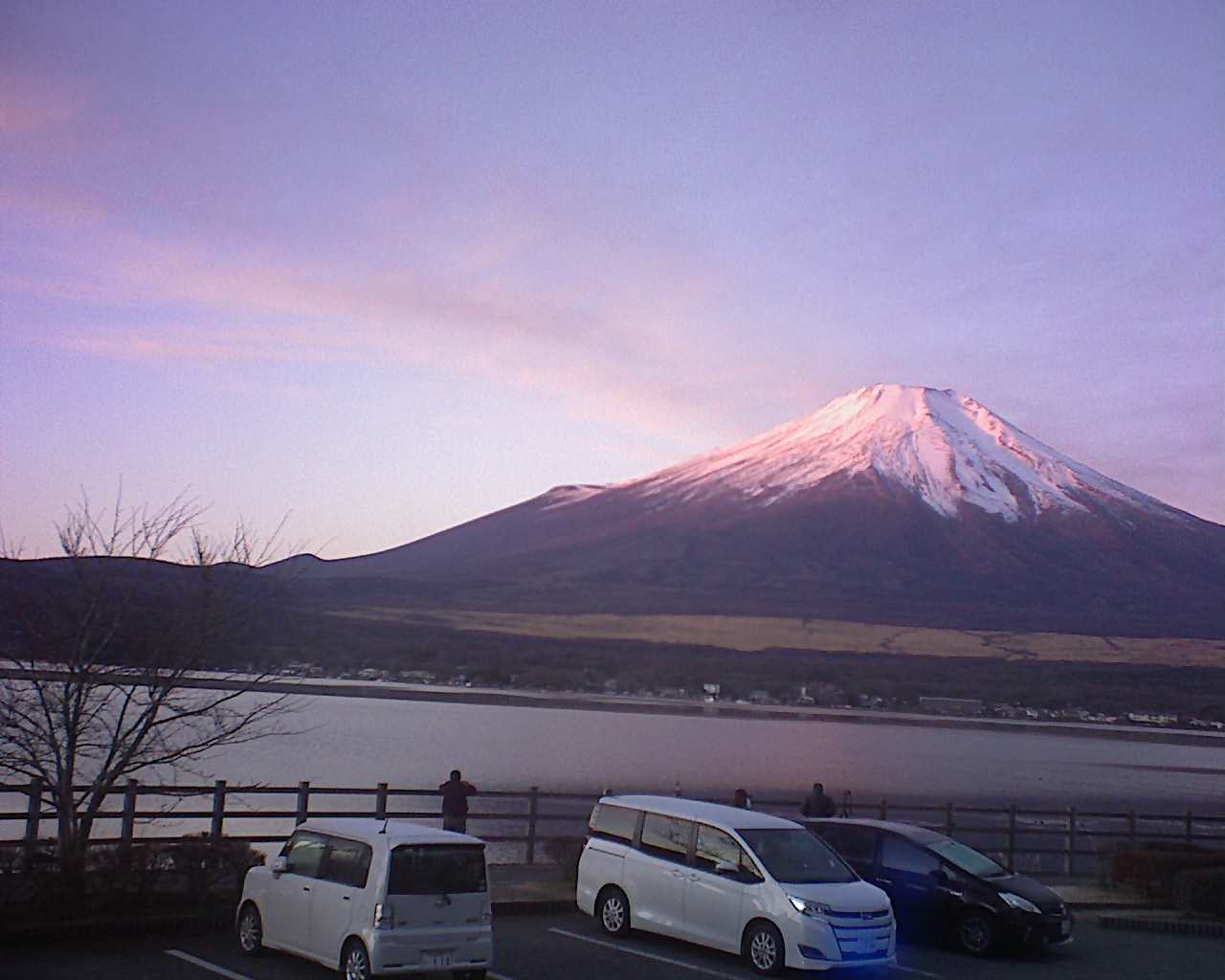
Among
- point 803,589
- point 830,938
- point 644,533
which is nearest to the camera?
point 830,938

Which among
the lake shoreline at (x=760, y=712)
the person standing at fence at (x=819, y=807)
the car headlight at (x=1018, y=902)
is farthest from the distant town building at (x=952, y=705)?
the car headlight at (x=1018, y=902)

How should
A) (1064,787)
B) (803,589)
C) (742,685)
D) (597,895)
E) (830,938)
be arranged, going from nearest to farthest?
1. (830,938)
2. (597,895)
3. (1064,787)
4. (742,685)
5. (803,589)

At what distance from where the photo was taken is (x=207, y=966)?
12.2 meters

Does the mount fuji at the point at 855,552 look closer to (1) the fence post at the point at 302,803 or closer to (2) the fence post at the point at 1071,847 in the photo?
(2) the fence post at the point at 1071,847

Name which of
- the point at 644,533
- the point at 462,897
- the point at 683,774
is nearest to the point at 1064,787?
the point at 683,774

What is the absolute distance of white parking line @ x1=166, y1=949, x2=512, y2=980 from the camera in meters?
11.9

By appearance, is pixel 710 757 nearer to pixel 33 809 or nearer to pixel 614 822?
pixel 614 822

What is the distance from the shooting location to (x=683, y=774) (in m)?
46.5

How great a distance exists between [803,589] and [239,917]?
137822 millimetres

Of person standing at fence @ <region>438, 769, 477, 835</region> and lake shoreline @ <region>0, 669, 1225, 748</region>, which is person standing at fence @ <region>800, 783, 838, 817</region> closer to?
person standing at fence @ <region>438, 769, 477, 835</region>

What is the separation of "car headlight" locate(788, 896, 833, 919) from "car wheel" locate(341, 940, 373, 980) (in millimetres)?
4062

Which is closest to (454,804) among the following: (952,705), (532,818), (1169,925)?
(532,818)

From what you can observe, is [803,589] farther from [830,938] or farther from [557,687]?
[830,938]

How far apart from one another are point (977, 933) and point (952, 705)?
91.7m
